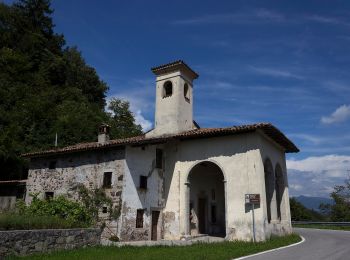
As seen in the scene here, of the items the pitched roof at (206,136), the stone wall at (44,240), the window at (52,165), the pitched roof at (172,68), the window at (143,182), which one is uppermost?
the pitched roof at (172,68)

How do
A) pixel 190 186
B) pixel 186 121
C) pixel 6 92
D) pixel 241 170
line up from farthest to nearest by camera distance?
1. pixel 6 92
2. pixel 186 121
3. pixel 190 186
4. pixel 241 170

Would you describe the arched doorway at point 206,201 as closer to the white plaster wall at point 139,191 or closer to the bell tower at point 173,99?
the white plaster wall at point 139,191

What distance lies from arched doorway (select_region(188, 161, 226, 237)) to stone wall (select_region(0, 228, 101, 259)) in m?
8.10

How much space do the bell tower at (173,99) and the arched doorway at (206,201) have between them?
3.09m

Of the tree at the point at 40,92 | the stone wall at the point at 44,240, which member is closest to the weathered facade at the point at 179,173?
the stone wall at the point at 44,240

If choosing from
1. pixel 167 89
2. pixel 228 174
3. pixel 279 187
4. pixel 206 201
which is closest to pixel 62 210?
pixel 228 174

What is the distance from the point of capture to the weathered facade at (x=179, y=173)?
1702 centimetres

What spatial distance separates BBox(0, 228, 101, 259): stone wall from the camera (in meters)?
10.4

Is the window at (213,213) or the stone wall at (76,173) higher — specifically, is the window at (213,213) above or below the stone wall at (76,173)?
below

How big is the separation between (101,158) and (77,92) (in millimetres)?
23190

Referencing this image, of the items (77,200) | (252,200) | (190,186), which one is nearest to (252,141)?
(252,200)

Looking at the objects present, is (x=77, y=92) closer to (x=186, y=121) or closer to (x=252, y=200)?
(x=186, y=121)

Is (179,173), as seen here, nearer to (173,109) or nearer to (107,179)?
(107,179)

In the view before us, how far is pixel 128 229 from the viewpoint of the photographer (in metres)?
16.9
